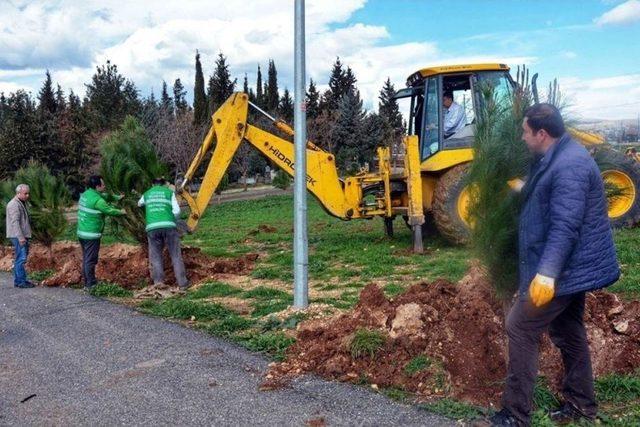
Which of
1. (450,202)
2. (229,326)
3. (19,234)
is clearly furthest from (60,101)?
(229,326)

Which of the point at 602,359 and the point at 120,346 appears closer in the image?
the point at 602,359

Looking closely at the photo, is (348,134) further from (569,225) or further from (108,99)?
(569,225)

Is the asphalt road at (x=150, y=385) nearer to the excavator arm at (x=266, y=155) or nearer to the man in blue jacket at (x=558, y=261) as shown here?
the man in blue jacket at (x=558, y=261)

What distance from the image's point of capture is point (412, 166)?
11945 millimetres

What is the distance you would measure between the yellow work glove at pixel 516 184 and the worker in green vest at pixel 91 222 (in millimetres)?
Result: 7368

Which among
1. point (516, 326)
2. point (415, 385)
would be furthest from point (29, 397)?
point (516, 326)

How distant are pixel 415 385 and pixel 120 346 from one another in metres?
3.33

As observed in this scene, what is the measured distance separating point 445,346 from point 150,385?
2510 mm

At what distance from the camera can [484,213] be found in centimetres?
517

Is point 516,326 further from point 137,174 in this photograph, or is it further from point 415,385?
point 137,174

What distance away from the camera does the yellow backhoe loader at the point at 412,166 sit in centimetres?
1197

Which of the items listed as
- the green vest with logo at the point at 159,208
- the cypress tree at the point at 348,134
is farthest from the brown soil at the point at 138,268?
the cypress tree at the point at 348,134

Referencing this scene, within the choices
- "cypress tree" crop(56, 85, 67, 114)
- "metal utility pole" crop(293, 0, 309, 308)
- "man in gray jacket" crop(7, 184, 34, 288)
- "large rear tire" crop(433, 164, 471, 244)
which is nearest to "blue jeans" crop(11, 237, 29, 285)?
"man in gray jacket" crop(7, 184, 34, 288)

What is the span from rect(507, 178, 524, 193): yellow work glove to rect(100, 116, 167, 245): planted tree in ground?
7.82 m
